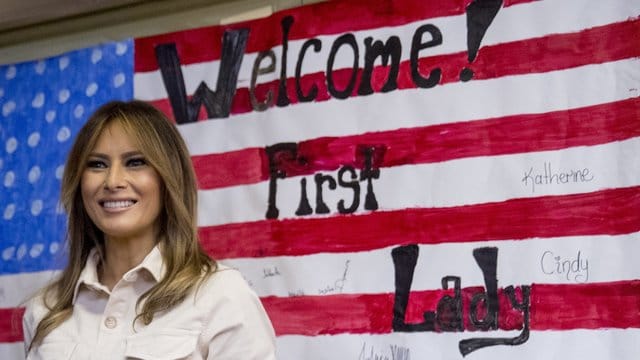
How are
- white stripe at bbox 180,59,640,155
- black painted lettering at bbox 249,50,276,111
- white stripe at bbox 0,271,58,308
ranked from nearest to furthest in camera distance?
white stripe at bbox 180,59,640,155 < black painted lettering at bbox 249,50,276,111 < white stripe at bbox 0,271,58,308

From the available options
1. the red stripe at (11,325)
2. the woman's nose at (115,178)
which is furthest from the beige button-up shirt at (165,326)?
the red stripe at (11,325)

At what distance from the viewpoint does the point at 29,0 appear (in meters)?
2.43

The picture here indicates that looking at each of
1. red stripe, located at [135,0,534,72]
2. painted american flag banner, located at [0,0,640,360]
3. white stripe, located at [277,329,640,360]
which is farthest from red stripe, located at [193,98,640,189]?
white stripe, located at [277,329,640,360]

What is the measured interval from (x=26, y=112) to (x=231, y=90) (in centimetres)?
66

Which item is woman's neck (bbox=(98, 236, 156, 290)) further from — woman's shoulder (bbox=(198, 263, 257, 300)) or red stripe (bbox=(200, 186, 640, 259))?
red stripe (bbox=(200, 186, 640, 259))

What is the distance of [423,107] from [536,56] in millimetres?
263

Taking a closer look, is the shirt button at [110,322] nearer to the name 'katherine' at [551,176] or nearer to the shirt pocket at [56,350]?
the shirt pocket at [56,350]

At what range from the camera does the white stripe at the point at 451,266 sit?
5.69ft

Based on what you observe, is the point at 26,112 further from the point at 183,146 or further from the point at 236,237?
the point at 183,146

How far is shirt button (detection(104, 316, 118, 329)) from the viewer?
1644mm

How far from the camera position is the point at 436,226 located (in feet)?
6.32

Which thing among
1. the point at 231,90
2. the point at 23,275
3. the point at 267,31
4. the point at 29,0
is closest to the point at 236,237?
the point at 231,90

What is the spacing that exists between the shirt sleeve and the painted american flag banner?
1.43ft

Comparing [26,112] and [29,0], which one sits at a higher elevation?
[29,0]
